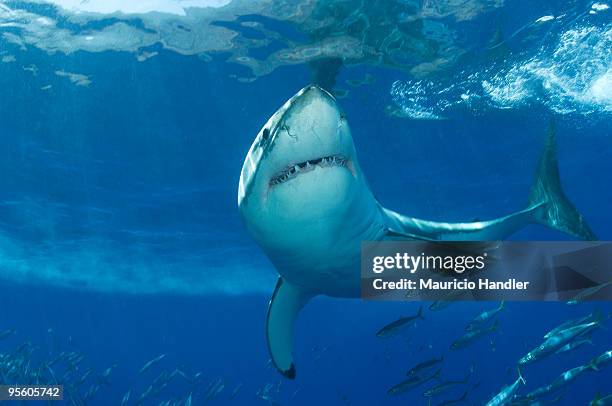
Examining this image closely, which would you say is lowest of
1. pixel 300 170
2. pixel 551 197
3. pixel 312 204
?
pixel 551 197

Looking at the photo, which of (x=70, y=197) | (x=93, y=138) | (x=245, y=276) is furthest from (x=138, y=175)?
(x=245, y=276)

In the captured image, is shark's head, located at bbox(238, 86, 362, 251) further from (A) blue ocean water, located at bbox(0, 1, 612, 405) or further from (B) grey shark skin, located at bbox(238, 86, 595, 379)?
(A) blue ocean water, located at bbox(0, 1, 612, 405)

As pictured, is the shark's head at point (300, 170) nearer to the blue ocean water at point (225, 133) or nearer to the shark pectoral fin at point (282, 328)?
Result: the shark pectoral fin at point (282, 328)

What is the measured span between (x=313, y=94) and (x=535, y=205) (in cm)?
630

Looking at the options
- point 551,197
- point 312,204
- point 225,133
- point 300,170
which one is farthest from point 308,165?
point 225,133

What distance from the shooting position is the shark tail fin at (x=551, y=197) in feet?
24.0

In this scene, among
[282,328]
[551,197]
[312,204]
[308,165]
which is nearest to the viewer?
[308,165]

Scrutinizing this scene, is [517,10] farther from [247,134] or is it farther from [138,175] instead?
[138,175]

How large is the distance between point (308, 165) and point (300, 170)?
0.07 metres

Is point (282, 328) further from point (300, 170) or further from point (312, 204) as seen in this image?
point (300, 170)

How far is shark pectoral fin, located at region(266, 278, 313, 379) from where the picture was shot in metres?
6.70

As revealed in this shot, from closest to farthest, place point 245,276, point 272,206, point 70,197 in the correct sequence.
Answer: point 272,206, point 70,197, point 245,276

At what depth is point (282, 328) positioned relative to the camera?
276 inches

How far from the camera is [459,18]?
412 inches
